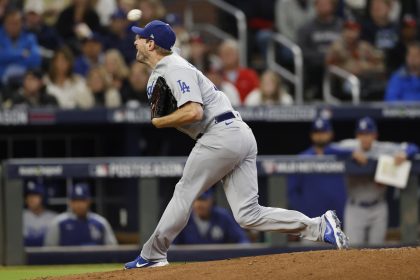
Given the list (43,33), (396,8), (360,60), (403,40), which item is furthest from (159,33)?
(396,8)

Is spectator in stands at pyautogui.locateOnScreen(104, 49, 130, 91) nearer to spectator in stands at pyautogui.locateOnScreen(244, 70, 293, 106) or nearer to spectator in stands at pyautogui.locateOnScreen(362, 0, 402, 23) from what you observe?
spectator in stands at pyautogui.locateOnScreen(244, 70, 293, 106)

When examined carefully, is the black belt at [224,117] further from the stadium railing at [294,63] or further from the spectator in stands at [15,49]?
the stadium railing at [294,63]

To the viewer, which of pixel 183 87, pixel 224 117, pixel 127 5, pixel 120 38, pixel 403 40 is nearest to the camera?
pixel 183 87

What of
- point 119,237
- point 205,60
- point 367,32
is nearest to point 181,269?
point 119,237

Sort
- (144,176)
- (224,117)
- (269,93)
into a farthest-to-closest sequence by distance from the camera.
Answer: (269,93), (144,176), (224,117)

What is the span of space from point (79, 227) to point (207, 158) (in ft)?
13.3

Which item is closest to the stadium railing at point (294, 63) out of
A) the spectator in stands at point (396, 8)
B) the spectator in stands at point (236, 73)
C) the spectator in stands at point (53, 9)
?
the spectator in stands at point (236, 73)

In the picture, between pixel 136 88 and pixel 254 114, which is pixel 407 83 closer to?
pixel 254 114

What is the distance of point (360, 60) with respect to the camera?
14.7 meters

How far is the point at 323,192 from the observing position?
11688mm

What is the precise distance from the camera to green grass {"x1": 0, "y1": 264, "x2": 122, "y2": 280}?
9.73 metres

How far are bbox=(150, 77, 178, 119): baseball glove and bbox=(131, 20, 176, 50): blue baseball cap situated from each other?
0.25 metres

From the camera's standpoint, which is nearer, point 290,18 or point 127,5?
point 127,5

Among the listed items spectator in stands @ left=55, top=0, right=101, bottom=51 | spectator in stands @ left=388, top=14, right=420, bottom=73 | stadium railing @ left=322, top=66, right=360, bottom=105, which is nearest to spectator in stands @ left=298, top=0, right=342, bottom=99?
stadium railing @ left=322, top=66, right=360, bottom=105
